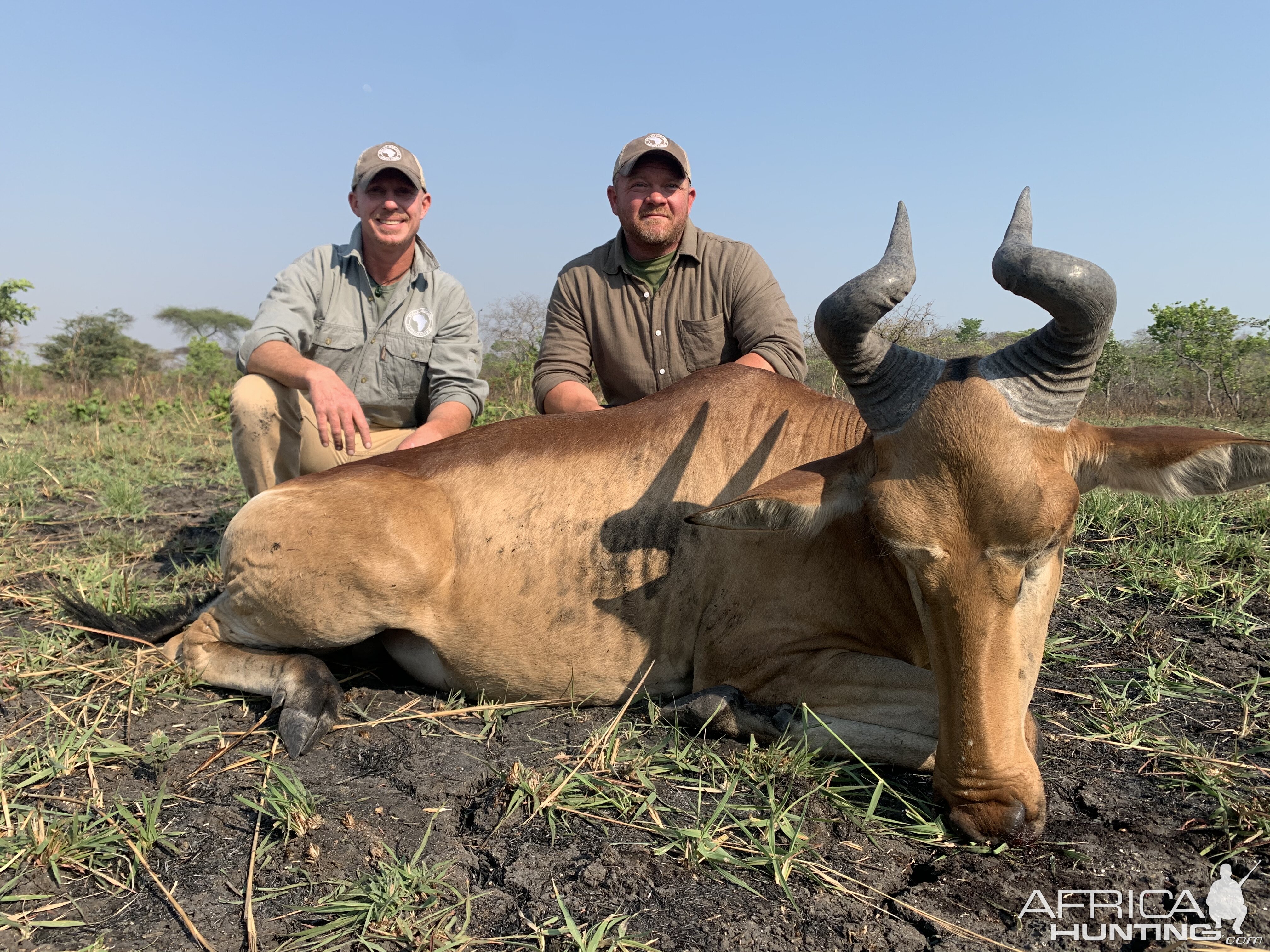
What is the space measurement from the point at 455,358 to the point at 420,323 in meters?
0.38

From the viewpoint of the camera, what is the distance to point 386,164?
6.61m

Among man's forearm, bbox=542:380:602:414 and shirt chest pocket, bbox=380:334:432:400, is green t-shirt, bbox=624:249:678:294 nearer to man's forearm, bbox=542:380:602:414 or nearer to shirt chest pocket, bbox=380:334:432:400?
man's forearm, bbox=542:380:602:414

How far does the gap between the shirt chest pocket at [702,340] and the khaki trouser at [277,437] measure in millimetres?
2227

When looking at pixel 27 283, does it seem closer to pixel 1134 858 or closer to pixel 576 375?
pixel 576 375

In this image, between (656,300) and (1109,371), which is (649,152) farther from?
(1109,371)

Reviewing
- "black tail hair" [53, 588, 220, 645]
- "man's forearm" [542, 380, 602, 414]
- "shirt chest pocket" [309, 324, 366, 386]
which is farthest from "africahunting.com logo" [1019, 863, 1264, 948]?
"shirt chest pocket" [309, 324, 366, 386]

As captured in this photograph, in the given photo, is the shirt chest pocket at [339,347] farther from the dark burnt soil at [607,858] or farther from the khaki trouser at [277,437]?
the dark burnt soil at [607,858]

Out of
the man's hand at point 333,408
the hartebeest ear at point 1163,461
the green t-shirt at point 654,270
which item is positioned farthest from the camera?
the green t-shirt at point 654,270

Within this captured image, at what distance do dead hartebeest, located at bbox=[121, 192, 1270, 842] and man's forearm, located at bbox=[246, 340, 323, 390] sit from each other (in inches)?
49.9

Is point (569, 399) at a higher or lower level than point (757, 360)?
lower

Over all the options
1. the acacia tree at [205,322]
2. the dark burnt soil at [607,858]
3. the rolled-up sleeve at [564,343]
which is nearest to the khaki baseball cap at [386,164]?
the rolled-up sleeve at [564,343]

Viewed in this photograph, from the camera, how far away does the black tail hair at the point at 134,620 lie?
15.9ft

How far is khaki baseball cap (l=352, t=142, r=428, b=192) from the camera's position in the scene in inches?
261

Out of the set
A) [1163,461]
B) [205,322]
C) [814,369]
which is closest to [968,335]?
[814,369]
